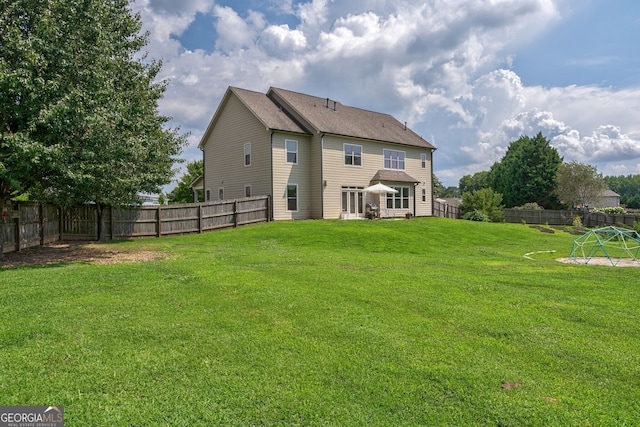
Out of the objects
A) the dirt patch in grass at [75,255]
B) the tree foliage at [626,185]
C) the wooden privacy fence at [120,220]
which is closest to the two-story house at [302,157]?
the wooden privacy fence at [120,220]

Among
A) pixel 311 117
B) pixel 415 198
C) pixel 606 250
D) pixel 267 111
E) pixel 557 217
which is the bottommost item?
pixel 606 250

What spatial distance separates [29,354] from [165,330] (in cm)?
142

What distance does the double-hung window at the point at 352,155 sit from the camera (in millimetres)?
25447

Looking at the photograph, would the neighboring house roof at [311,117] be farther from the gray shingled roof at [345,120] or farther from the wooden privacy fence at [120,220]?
the wooden privacy fence at [120,220]

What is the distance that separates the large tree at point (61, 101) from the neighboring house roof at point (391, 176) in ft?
56.5

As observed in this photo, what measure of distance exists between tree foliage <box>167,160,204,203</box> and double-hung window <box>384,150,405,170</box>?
19631 millimetres

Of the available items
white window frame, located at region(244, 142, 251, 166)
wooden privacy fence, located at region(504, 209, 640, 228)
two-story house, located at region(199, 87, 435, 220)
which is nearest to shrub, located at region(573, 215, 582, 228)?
wooden privacy fence, located at region(504, 209, 640, 228)

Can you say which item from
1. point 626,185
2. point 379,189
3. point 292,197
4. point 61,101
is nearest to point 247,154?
point 292,197

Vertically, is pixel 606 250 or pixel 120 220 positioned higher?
pixel 120 220

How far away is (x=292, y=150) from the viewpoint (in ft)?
77.8

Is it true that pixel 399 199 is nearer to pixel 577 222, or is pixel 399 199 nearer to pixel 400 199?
pixel 400 199

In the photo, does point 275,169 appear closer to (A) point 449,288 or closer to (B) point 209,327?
(A) point 449,288

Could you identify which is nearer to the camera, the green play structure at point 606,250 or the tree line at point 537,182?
the green play structure at point 606,250

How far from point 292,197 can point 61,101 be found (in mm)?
15026
